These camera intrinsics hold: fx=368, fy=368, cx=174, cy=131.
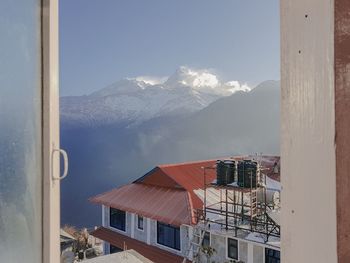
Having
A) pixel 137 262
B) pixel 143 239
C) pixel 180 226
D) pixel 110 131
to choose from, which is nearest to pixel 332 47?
pixel 137 262

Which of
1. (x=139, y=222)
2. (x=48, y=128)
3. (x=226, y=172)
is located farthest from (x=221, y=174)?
(x=48, y=128)

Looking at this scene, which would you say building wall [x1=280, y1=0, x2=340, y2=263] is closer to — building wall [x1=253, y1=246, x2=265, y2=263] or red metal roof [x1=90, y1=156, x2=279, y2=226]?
building wall [x1=253, y1=246, x2=265, y2=263]

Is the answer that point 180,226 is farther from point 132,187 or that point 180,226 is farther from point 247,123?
point 247,123

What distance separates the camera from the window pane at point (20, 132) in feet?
2.33

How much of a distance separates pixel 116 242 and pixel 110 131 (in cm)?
790

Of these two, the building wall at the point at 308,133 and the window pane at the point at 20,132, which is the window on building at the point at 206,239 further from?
the building wall at the point at 308,133

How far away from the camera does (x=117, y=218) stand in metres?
7.96

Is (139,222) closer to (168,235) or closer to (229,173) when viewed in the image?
(168,235)

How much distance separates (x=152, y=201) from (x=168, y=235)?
890 mm

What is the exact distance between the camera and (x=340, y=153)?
39 cm

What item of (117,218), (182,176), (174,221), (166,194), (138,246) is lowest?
(138,246)

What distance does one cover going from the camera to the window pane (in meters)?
0.71

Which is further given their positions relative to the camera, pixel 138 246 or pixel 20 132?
pixel 138 246

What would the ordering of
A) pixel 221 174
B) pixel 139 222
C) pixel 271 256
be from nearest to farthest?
1. pixel 271 256
2. pixel 221 174
3. pixel 139 222
